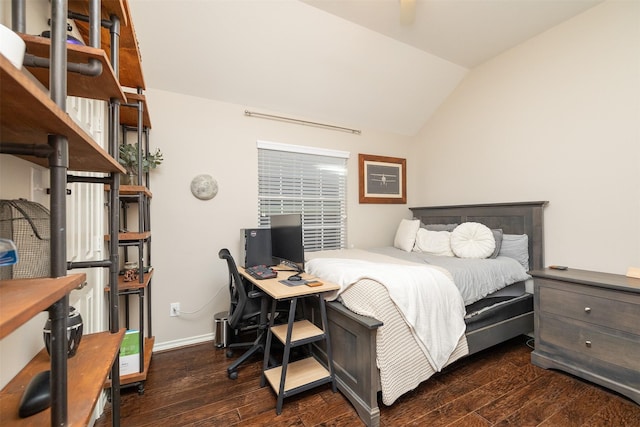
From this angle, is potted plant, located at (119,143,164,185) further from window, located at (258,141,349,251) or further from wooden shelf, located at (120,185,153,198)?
window, located at (258,141,349,251)

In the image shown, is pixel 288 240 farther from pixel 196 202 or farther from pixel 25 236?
pixel 25 236

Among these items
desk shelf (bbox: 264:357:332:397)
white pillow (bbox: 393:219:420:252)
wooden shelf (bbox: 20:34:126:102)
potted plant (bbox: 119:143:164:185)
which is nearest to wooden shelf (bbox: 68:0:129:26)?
wooden shelf (bbox: 20:34:126:102)

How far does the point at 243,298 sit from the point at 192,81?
2.10m

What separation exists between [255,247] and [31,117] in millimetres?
2240

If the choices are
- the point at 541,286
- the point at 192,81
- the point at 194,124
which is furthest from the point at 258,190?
the point at 541,286

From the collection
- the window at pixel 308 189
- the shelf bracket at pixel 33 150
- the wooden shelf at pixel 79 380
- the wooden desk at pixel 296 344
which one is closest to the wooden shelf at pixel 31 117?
the shelf bracket at pixel 33 150

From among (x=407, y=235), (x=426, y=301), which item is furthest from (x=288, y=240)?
(x=407, y=235)

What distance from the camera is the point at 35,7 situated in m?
0.97

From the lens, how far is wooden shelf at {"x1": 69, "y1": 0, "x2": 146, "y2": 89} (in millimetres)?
1080

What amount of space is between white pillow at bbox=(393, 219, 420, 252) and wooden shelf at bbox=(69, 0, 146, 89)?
3013 millimetres

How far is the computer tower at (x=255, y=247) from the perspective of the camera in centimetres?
266

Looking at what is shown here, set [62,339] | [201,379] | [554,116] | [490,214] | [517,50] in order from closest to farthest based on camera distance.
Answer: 1. [62,339]
2. [201,379]
3. [554,116]
4. [517,50]
5. [490,214]

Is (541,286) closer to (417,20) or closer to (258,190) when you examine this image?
(417,20)

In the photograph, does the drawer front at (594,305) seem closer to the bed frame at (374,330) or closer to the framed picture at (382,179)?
the bed frame at (374,330)
